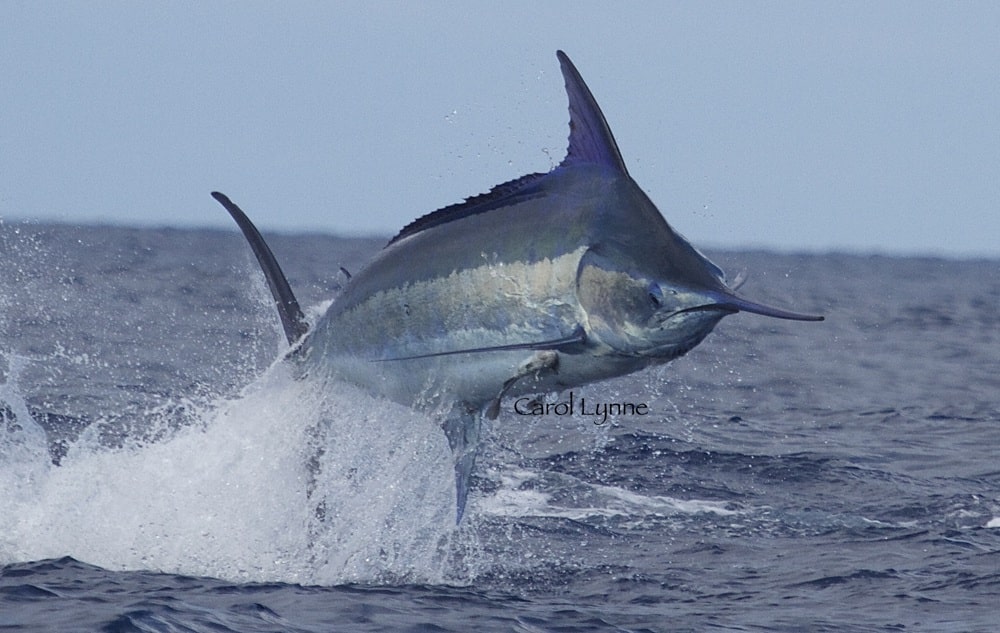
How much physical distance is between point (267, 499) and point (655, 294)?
15.0 ft

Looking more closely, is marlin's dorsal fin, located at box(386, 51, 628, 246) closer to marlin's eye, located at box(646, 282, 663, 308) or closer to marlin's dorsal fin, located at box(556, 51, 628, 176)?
marlin's dorsal fin, located at box(556, 51, 628, 176)

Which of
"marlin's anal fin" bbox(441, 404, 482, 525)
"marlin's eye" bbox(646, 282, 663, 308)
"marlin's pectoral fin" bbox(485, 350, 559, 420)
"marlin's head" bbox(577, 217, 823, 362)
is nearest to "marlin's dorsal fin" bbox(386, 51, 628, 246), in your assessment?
"marlin's head" bbox(577, 217, 823, 362)

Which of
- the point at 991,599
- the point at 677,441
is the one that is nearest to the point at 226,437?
the point at 991,599

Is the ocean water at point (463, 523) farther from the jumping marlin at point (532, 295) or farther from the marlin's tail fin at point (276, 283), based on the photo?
the jumping marlin at point (532, 295)

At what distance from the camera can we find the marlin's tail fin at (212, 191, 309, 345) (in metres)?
9.78

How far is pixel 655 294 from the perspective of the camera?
23.6 feet

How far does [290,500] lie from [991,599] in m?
5.04

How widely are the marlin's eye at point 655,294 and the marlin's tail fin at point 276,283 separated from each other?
10.6 feet

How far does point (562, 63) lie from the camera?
7.85m

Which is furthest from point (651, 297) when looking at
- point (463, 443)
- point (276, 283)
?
point (276, 283)

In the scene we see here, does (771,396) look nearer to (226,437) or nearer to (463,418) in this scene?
(226,437)

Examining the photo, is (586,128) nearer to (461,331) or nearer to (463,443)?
(461,331)

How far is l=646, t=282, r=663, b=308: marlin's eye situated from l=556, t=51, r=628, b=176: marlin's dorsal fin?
84 centimetres

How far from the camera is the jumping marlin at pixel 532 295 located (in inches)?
286
